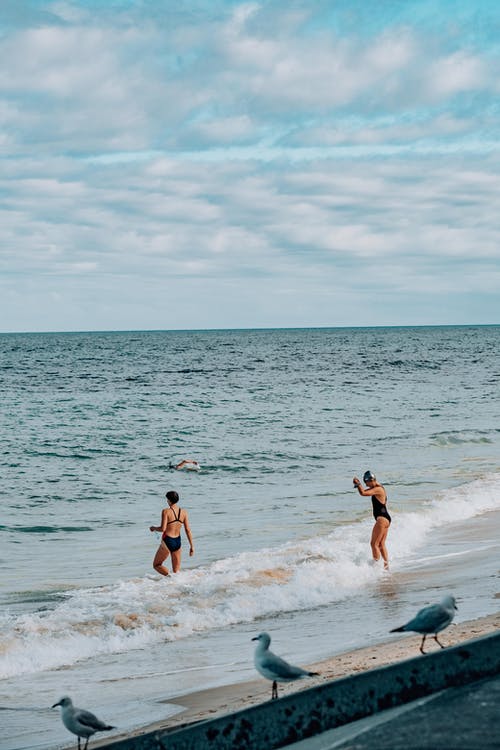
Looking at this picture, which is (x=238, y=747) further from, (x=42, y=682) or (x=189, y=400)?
(x=189, y=400)

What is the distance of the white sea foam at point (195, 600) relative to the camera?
426 inches

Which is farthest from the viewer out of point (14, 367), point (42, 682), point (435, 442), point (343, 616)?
point (14, 367)

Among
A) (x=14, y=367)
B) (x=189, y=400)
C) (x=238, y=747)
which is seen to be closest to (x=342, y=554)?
(x=238, y=747)

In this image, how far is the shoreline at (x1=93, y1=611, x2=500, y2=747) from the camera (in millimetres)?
7531

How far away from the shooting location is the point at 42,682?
9.62 metres

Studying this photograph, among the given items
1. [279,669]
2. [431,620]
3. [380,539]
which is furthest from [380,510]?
[279,669]

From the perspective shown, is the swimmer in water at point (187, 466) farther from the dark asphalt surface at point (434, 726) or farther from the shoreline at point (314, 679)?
the dark asphalt surface at point (434, 726)

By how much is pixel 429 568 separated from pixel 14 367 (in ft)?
261

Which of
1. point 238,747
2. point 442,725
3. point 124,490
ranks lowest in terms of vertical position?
point 124,490

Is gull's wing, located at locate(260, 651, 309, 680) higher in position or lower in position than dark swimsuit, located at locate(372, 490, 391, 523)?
higher

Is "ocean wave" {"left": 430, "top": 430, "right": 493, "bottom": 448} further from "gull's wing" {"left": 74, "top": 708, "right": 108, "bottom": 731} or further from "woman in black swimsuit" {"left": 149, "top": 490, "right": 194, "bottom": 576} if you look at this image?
"gull's wing" {"left": 74, "top": 708, "right": 108, "bottom": 731}

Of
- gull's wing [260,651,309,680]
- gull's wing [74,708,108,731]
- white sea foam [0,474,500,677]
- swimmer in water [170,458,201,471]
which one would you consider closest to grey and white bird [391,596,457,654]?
gull's wing [260,651,309,680]

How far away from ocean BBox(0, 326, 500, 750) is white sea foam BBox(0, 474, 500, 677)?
36 millimetres

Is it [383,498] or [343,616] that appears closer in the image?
[343,616]
